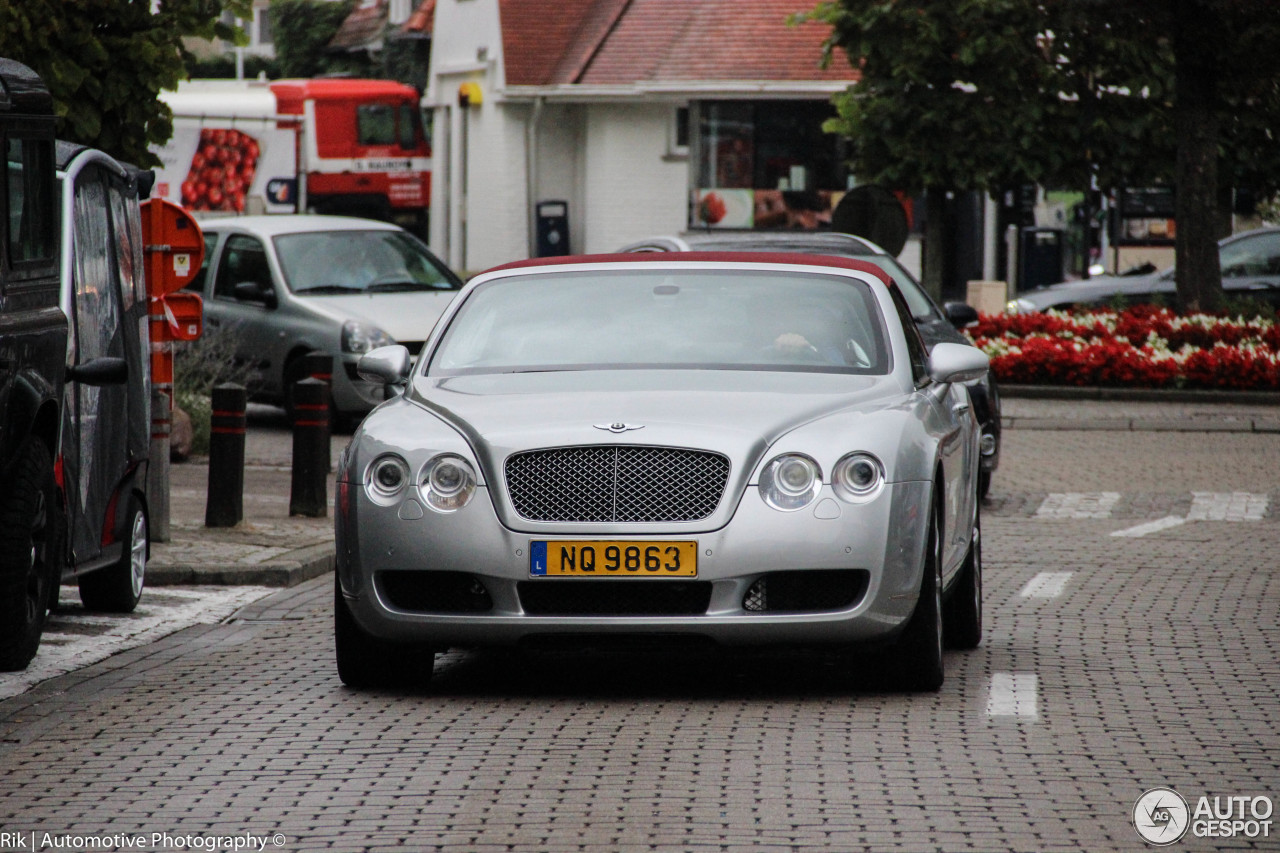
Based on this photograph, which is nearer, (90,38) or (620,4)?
(90,38)

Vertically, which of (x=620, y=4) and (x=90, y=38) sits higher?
(x=620, y=4)

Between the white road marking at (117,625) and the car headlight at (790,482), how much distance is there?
268cm

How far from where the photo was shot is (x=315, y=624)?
30.7 ft

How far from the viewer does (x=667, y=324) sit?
8.06 meters

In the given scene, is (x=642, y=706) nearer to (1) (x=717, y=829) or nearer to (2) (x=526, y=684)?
(2) (x=526, y=684)

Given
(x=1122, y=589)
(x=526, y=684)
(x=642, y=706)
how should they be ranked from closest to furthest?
(x=642, y=706) < (x=526, y=684) < (x=1122, y=589)

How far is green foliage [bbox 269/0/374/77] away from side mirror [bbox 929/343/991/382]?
50908 millimetres

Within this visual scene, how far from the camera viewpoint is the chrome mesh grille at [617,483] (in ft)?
22.8

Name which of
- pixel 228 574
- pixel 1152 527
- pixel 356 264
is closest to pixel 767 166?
pixel 356 264

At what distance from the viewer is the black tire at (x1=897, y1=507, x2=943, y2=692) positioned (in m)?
7.18

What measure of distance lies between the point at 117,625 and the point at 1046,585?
433 cm

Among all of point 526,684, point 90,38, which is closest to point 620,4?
point 90,38

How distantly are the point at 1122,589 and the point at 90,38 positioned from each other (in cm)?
702

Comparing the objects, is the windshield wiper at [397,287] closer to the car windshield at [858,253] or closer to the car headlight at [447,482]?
the car windshield at [858,253]
